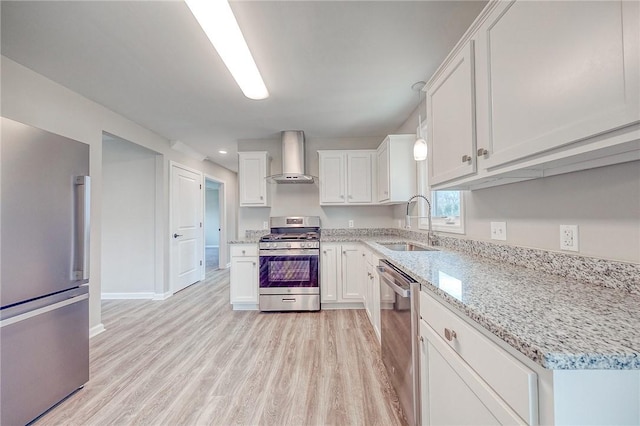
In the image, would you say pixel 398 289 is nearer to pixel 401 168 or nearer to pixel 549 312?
pixel 549 312

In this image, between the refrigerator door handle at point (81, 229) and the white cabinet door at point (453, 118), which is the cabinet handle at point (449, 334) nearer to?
the white cabinet door at point (453, 118)

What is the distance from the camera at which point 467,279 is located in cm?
111

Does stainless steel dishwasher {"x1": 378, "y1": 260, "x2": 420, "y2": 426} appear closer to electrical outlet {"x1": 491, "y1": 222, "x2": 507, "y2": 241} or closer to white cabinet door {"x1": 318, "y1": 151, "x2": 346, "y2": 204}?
electrical outlet {"x1": 491, "y1": 222, "x2": 507, "y2": 241}

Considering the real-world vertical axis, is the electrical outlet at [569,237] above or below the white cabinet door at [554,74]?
below

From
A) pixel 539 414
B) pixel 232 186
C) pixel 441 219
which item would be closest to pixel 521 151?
pixel 539 414

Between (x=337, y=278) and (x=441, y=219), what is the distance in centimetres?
148

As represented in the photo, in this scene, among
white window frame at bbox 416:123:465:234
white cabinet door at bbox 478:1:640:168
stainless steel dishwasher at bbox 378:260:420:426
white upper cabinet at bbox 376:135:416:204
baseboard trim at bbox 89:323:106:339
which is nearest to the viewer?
white cabinet door at bbox 478:1:640:168

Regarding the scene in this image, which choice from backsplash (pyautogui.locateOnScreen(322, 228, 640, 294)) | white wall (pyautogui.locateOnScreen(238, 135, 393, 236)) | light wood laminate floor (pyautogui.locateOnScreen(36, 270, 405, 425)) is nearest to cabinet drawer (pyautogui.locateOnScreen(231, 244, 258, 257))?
white wall (pyautogui.locateOnScreen(238, 135, 393, 236))

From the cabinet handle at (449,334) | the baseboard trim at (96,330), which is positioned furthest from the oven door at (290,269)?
the cabinet handle at (449,334)

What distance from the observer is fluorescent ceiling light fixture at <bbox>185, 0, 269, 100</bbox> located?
1.33 meters

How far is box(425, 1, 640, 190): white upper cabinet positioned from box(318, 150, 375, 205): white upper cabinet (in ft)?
6.82

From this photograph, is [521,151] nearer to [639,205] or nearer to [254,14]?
[639,205]

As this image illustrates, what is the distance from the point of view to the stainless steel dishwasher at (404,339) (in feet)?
4.06

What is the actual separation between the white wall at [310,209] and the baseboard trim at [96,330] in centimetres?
183
